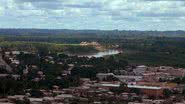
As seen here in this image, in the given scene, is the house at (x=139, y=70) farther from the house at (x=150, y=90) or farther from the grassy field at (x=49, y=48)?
the grassy field at (x=49, y=48)

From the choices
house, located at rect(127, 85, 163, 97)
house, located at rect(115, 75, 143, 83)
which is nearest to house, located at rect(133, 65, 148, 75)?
house, located at rect(115, 75, 143, 83)

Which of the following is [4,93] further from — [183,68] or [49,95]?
[183,68]

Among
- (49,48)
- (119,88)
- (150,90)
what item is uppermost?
(119,88)

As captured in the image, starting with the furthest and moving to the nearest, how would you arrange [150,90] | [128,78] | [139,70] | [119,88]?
[139,70] < [128,78] < [119,88] < [150,90]

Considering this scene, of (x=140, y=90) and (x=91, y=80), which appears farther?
(x=91, y=80)

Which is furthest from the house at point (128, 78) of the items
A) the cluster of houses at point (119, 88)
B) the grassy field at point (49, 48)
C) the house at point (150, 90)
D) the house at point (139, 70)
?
the grassy field at point (49, 48)

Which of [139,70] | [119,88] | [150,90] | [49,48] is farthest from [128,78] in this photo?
[49,48]

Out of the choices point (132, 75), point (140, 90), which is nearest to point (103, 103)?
point (140, 90)

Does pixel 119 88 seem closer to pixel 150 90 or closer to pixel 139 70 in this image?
pixel 150 90

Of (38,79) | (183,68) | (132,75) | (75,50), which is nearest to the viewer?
(38,79)

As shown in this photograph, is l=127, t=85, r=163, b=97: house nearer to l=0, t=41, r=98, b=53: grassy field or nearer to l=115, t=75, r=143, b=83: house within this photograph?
l=115, t=75, r=143, b=83: house

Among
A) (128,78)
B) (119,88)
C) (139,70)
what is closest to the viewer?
(119,88)
